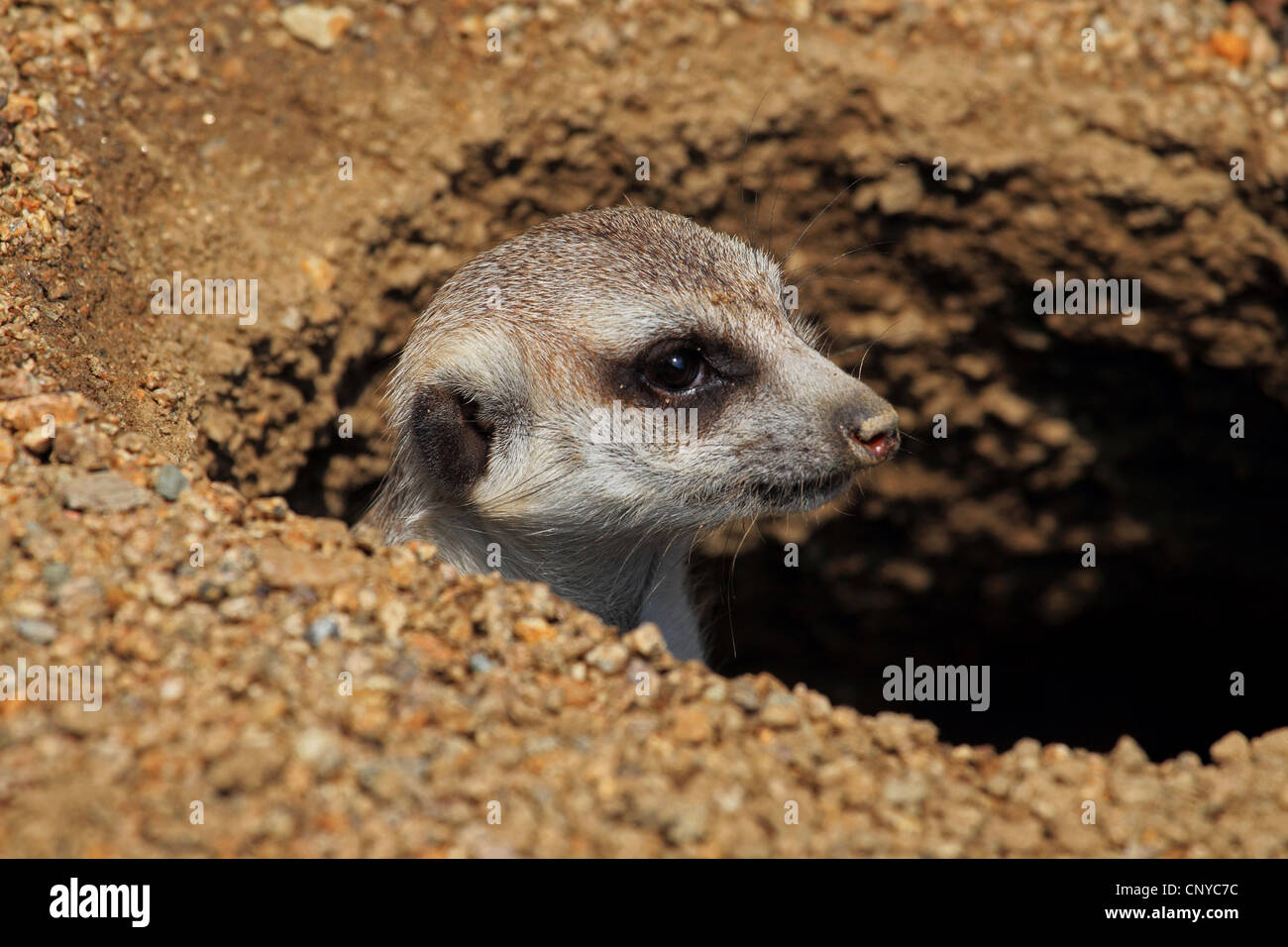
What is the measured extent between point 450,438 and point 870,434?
1281mm

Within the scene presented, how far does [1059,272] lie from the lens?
15.5 feet

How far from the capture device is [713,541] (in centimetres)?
559

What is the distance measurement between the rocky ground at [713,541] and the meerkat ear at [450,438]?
0.71m

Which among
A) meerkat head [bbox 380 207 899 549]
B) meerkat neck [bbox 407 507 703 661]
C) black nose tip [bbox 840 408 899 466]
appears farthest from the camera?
meerkat neck [bbox 407 507 703 661]

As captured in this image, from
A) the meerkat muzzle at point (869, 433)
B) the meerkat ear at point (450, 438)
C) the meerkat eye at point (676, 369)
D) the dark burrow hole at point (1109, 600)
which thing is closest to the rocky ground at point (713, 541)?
the dark burrow hole at point (1109, 600)

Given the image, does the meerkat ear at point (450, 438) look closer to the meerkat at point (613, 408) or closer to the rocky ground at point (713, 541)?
the meerkat at point (613, 408)

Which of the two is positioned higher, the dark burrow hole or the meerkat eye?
the meerkat eye

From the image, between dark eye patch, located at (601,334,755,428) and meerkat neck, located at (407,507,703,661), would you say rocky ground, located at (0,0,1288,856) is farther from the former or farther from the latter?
dark eye patch, located at (601,334,755,428)

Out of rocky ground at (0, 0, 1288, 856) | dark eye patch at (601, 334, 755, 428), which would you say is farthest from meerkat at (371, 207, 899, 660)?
rocky ground at (0, 0, 1288, 856)

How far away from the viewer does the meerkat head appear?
334 centimetres

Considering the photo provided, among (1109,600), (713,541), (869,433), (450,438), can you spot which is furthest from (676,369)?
(1109,600)

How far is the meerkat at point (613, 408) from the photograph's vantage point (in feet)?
11.0

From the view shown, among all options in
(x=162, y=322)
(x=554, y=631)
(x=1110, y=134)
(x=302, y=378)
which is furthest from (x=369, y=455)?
(x=1110, y=134)

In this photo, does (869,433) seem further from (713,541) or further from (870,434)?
(713,541)
